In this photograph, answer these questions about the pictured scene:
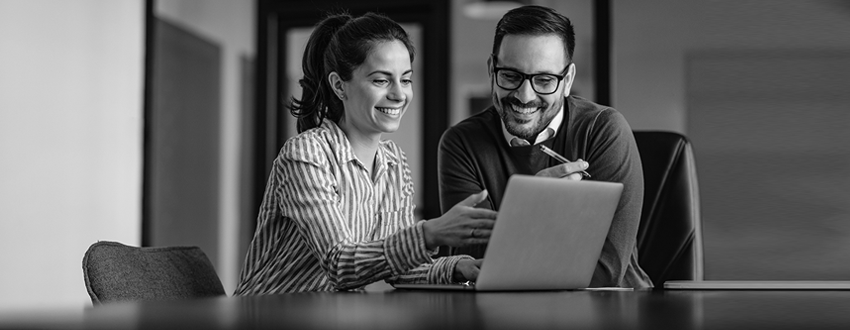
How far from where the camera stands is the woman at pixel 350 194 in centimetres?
146

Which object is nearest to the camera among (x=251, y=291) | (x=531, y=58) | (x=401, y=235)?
(x=401, y=235)

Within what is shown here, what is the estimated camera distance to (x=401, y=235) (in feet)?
4.73

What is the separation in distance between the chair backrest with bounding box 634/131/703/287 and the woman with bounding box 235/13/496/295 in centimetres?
62

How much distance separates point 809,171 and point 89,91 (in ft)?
10.2

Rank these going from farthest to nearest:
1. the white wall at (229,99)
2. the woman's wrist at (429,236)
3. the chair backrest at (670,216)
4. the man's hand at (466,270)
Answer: the white wall at (229,99)
the chair backrest at (670,216)
the man's hand at (466,270)
the woman's wrist at (429,236)

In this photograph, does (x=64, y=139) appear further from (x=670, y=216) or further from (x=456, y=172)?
(x=670, y=216)

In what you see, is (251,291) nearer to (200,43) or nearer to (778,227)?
(778,227)

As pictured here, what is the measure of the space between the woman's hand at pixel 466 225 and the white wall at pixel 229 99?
378 centimetres

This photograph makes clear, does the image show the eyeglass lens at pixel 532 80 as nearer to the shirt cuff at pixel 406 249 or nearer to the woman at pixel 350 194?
the woman at pixel 350 194

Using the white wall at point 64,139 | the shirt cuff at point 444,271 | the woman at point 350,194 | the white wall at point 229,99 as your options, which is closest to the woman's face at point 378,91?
the woman at point 350,194

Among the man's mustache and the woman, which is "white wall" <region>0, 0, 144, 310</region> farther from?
the man's mustache

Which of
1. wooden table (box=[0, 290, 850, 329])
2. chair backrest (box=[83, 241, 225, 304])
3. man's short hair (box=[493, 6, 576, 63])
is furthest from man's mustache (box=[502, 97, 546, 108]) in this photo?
wooden table (box=[0, 290, 850, 329])

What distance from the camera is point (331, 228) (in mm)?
1506

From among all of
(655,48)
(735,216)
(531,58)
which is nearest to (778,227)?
(735,216)
